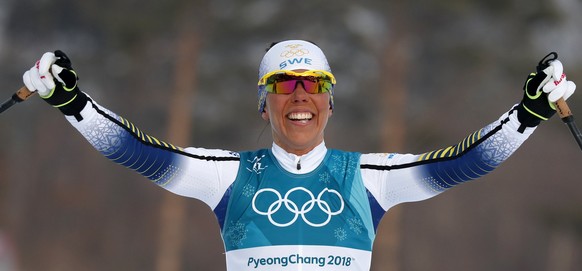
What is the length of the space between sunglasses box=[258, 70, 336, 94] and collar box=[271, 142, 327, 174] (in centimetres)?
30

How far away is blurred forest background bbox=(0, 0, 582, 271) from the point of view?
23.9m

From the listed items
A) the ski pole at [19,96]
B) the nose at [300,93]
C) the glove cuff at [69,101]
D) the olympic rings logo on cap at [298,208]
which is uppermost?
the nose at [300,93]

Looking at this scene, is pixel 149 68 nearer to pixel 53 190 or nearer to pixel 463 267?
pixel 53 190

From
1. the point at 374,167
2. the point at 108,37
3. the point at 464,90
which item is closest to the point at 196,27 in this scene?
the point at 108,37

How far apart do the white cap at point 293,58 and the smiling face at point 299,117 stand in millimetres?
142

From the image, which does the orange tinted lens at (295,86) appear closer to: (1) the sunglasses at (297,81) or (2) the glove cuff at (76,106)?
(1) the sunglasses at (297,81)

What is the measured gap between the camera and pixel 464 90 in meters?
27.4

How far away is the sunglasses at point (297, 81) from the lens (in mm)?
5219

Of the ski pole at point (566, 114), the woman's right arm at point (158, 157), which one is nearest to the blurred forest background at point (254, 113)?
the woman's right arm at point (158, 157)

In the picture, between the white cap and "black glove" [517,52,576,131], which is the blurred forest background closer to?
the white cap

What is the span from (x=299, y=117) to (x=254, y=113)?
2136 cm

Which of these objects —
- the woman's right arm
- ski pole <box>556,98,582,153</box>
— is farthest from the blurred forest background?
ski pole <box>556,98,582,153</box>

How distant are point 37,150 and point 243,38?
34.2ft

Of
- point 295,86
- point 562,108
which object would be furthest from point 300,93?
point 562,108
